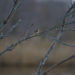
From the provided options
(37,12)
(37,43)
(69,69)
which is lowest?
(69,69)

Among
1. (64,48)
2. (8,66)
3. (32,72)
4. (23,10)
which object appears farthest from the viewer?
(23,10)

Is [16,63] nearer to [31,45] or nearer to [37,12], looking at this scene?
[31,45]

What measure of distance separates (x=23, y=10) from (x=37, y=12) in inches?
40.7

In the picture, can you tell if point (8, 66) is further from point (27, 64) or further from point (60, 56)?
point (60, 56)

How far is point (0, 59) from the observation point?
5.11 meters

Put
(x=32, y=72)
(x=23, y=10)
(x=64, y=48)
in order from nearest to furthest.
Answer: (x=32, y=72), (x=64, y=48), (x=23, y=10)

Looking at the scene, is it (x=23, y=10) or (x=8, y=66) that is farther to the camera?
(x=23, y=10)

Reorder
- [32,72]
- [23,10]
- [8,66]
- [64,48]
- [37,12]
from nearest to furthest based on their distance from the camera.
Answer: [32,72], [8,66], [64,48], [23,10], [37,12]

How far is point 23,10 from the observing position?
582cm

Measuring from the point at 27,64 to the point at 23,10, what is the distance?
145cm

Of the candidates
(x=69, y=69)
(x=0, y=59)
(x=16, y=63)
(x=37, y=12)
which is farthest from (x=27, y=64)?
→ (x=37, y=12)

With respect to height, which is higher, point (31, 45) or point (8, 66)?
point (31, 45)

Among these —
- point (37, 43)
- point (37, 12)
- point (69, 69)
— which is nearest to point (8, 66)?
point (37, 43)

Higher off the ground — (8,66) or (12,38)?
(12,38)
